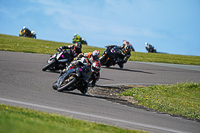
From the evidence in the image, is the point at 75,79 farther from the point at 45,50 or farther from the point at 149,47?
the point at 149,47

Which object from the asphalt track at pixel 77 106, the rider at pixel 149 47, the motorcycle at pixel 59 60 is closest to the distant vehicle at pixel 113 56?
the motorcycle at pixel 59 60

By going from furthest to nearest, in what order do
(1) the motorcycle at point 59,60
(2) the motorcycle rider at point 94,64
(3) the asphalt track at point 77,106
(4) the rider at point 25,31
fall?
(4) the rider at point 25,31 < (1) the motorcycle at point 59,60 < (2) the motorcycle rider at point 94,64 < (3) the asphalt track at point 77,106

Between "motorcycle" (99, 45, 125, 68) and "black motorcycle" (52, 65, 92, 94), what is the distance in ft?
31.4

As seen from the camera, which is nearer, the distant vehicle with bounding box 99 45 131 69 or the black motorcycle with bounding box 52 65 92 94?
the black motorcycle with bounding box 52 65 92 94

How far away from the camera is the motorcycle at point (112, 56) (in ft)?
67.3

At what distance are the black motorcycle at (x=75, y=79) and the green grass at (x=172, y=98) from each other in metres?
2.09

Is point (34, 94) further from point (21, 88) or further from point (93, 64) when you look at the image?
point (93, 64)

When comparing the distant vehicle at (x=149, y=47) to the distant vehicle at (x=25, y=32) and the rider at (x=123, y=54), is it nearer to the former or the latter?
the distant vehicle at (x=25, y=32)

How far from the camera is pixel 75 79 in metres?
10.4

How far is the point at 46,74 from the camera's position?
1469cm

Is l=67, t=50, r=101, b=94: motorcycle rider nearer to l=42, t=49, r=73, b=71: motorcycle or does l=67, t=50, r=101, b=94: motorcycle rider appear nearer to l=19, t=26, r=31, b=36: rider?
l=42, t=49, r=73, b=71: motorcycle

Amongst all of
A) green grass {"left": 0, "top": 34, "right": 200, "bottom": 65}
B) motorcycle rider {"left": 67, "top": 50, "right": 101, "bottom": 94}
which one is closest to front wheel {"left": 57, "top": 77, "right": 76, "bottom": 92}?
motorcycle rider {"left": 67, "top": 50, "right": 101, "bottom": 94}

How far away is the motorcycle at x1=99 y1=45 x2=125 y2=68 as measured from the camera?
67.3 ft

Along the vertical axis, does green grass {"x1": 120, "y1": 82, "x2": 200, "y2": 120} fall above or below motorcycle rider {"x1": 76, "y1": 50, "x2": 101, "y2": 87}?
below
